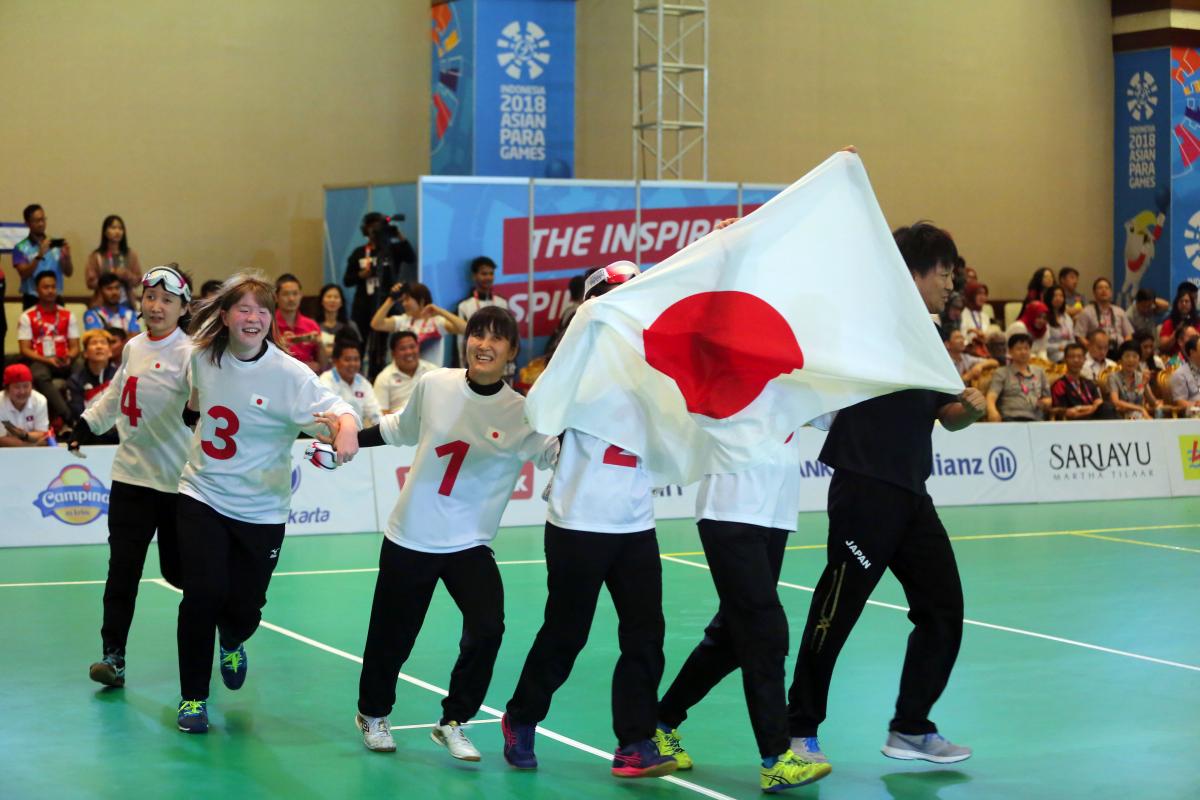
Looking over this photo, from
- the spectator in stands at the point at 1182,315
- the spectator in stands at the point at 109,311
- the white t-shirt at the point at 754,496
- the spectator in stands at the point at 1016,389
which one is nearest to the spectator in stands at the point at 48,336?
the spectator in stands at the point at 109,311

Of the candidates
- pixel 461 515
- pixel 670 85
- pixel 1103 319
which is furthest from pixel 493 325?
pixel 1103 319

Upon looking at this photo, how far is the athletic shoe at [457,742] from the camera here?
6.43 m

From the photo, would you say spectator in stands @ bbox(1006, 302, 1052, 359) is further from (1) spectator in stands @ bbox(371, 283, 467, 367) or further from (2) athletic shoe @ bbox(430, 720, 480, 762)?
(2) athletic shoe @ bbox(430, 720, 480, 762)

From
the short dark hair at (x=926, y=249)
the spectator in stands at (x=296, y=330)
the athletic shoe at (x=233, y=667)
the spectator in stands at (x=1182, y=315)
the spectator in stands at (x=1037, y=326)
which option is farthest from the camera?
the spectator in stands at (x=1182, y=315)

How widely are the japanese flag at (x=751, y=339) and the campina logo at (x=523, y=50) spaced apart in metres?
13.2

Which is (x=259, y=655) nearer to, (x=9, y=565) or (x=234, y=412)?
(x=234, y=412)

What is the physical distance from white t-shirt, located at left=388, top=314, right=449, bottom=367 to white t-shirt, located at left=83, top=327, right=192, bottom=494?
8348mm

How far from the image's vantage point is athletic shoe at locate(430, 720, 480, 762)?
6.43 m

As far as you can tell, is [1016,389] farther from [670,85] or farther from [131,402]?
[131,402]

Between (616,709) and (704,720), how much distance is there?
1.23 metres

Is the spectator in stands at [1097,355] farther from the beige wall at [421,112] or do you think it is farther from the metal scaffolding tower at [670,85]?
the beige wall at [421,112]

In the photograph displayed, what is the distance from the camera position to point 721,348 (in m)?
6.27

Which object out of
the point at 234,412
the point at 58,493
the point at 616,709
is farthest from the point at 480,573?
the point at 58,493

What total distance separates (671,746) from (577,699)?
1.42 m
